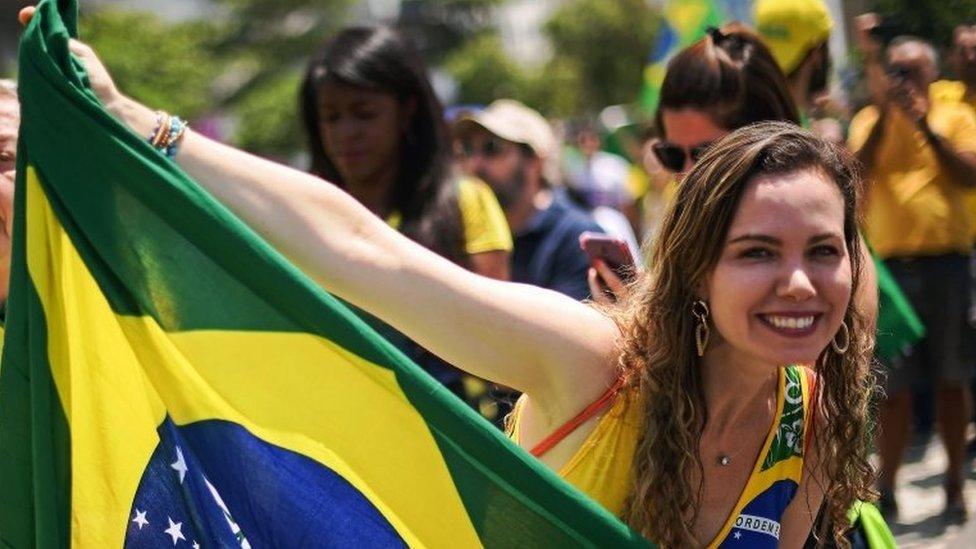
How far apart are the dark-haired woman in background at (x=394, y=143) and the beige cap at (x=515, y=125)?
2.50 meters

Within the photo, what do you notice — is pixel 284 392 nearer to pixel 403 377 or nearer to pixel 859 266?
pixel 403 377

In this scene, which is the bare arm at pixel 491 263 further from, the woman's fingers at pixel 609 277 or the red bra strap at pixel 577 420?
the red bra strap at pixel 577 420

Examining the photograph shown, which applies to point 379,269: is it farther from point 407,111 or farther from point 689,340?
point 407,111

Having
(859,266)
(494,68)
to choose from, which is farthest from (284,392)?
(494,68)

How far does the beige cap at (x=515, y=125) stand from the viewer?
22.5 ft

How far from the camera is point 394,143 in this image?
167 inches

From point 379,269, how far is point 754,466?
0.74 metres

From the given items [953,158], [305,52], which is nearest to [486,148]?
[953,158]

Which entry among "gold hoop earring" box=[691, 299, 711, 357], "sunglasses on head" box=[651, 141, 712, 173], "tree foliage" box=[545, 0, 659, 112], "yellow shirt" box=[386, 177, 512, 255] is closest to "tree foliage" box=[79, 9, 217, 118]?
"tree foliage" box=[545, 0, 659, 112]

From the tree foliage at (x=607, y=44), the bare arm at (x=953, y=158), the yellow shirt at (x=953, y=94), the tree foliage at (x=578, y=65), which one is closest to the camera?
the bare arm at (x=953, y=158)

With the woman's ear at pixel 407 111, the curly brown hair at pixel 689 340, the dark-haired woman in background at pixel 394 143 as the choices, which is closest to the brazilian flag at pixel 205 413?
the curly brown hair at pixel 689 340

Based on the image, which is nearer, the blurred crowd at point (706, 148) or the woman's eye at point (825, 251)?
the woman's eye at point (825, 251)

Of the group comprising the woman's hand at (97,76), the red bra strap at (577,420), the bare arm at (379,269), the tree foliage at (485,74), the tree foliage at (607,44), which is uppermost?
the woman's hand at (97,76)

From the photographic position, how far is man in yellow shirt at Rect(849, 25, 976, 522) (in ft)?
19.4
